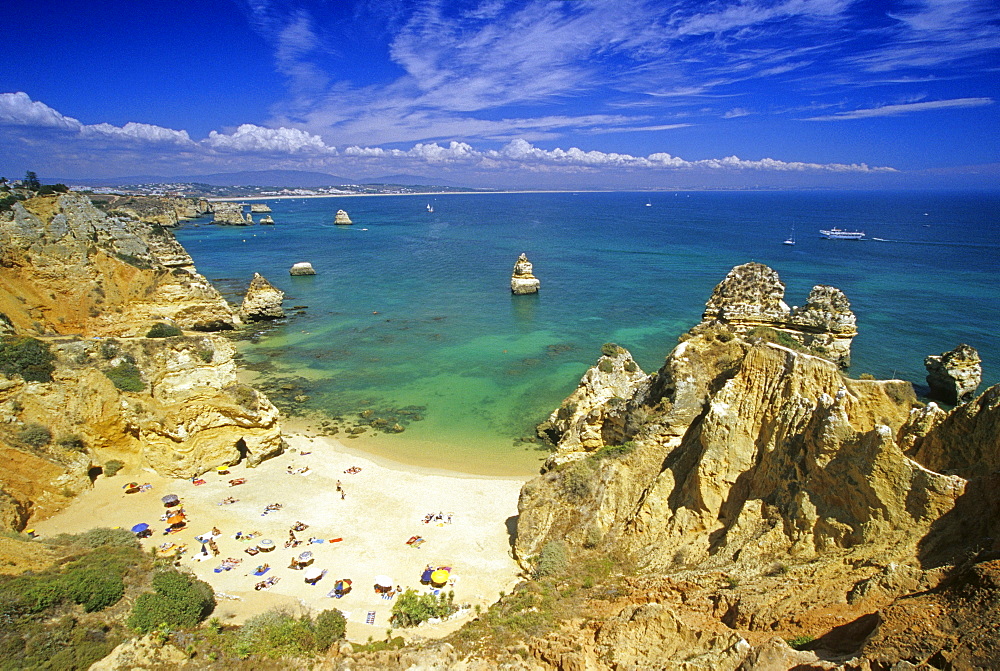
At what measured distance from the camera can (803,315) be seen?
3347 cm

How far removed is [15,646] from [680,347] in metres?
19.6

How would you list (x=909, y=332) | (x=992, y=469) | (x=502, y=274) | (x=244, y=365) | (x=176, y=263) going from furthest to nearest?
(x=502, y=274), (x=176, y=263), (x=909, y=332), (x=244, y=365), (x=992, y=469)

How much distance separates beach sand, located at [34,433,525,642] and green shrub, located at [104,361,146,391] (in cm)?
382

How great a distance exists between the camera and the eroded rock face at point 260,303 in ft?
165

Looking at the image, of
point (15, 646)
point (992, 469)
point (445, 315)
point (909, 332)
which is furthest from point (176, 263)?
point (909, 332)

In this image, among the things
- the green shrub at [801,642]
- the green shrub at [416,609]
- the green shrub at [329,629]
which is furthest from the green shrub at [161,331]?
the green shrub at [801,642]

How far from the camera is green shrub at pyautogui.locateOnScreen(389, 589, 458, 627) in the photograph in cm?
1443

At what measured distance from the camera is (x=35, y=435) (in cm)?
2022

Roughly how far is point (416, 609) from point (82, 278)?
35.5m

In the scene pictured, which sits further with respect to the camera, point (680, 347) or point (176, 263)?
point (176, 263)

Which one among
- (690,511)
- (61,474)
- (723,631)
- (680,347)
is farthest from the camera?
(61,474)

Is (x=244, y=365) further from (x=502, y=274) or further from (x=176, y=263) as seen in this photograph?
(x=502, y=274)

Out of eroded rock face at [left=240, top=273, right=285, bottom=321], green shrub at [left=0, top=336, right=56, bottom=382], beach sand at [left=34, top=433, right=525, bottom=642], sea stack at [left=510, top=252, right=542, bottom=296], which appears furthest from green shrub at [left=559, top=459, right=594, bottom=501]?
sea stack at [left=510, top=252, right=542, bottom=296]

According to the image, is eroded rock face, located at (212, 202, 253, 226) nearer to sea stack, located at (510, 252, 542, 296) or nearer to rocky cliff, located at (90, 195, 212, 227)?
rocky cliff, located at (90, 195, 212, 227)
